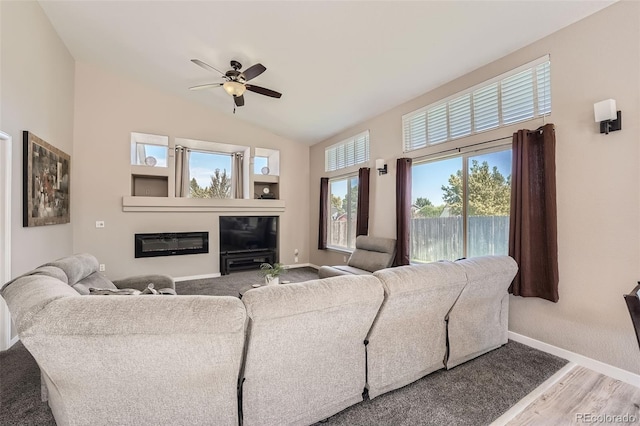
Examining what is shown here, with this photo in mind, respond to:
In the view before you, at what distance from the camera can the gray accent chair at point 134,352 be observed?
3.96 feet

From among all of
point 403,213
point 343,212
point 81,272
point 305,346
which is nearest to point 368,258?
point 403,213

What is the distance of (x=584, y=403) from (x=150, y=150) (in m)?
6.81

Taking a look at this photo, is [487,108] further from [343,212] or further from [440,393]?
[343,212]

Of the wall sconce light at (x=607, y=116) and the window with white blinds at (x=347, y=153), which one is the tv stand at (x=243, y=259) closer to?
the window with white blinds at (x=347, y=153)

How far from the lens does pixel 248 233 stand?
6297mm

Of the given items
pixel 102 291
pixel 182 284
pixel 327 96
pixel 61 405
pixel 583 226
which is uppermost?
pixel 327 96

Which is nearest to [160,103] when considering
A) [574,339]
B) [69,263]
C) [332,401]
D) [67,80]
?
[67,80]

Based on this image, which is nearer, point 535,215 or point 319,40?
point 535,215

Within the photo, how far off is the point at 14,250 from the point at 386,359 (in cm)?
374

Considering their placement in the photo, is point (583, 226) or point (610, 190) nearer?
point (610, 190)

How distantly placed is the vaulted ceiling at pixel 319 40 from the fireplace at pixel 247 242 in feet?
8.57

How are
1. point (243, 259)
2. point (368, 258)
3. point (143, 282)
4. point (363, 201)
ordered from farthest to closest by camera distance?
point (243, 259), point (363, 201), point (368, 258), point (143, 282)

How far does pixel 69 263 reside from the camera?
2168 mm

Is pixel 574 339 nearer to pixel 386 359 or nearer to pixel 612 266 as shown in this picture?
pixel 612 266
